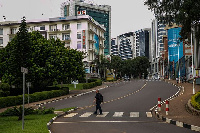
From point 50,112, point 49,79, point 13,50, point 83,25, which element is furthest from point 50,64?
point 83,25

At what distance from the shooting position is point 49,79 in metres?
43.7

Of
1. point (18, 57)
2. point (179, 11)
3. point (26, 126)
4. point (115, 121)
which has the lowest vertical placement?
point (115, 121)

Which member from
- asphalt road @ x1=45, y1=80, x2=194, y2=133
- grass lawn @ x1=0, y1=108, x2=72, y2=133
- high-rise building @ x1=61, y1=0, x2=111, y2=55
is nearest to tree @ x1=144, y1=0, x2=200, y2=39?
asphalt road @ x1=45, y1=80, x2=194, y2=133

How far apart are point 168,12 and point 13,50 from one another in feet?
90.9

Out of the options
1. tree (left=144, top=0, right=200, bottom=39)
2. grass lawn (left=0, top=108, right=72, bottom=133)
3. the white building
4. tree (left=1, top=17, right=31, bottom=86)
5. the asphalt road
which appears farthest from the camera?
the white building

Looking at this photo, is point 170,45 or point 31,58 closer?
point 31,58

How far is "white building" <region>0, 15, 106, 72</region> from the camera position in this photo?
280 feet

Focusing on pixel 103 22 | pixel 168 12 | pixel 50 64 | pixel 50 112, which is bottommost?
pixel 50 112

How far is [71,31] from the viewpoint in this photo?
285 feet

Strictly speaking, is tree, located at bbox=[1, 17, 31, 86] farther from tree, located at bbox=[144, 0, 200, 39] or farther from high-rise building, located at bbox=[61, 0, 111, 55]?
high-rise building, located at bbox=[61, 0, 111, 55]

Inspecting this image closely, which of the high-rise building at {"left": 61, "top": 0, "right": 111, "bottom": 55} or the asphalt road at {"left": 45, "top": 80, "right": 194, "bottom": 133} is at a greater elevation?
the high-rise building at {"left": 61, "top": 0, "right": 111, "bottom": 55}

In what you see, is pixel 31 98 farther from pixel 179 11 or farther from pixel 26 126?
pixel 179 11

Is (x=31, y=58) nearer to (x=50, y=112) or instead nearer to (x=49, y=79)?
(x=49, y=79)

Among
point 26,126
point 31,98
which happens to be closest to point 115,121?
point 26,126
